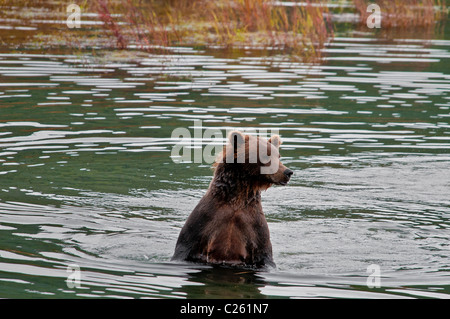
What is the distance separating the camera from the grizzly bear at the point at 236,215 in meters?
7.69

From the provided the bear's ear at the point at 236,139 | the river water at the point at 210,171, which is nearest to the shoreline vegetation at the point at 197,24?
the river water at the point at 210,171

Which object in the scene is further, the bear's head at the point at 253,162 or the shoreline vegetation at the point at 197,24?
the shoreline vegetation at the point at 197,24

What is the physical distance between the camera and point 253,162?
773 centimetres

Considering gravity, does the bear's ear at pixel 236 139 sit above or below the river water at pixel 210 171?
above

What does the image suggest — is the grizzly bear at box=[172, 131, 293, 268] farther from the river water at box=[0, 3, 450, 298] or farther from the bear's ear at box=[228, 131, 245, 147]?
the river water at box=[0, 3, 450, 298]

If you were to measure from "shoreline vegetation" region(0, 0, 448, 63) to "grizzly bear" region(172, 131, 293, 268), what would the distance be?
42.0 feet

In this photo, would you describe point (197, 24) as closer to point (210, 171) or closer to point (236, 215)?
point (210, 171)

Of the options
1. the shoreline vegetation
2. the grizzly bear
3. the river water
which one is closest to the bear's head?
the grizzly bear

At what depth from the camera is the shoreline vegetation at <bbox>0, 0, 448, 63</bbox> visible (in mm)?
21438

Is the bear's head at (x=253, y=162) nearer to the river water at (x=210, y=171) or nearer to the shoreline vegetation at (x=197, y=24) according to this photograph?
the river water at (x=210, y=171)

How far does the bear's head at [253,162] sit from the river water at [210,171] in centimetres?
88

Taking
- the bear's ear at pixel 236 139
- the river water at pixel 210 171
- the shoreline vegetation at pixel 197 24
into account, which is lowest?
the river water at pixel 210 171
